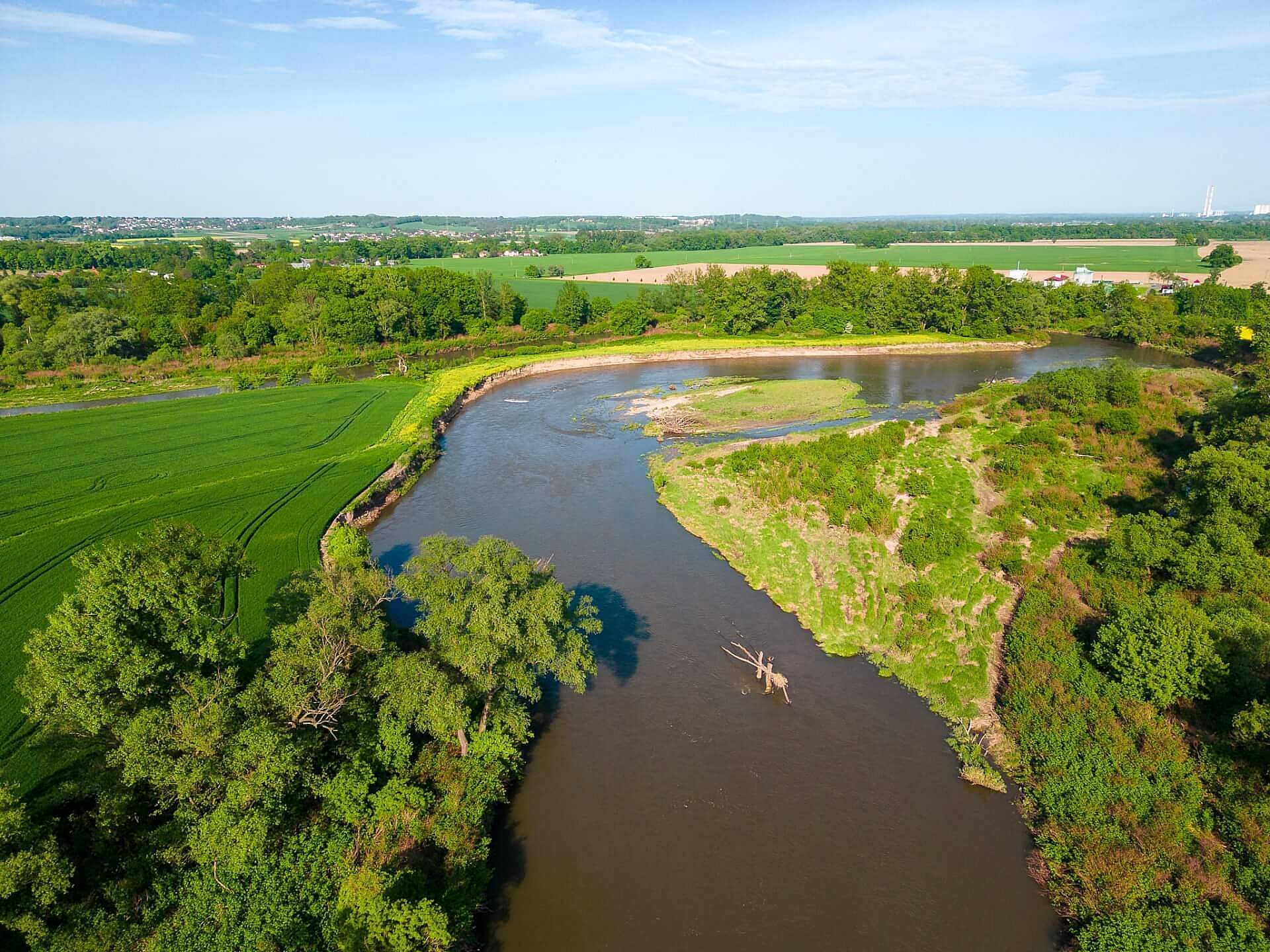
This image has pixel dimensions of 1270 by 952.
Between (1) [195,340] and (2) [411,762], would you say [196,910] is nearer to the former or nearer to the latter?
(2) [411,762]

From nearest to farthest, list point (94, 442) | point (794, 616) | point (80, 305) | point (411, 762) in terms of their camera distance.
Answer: point (411, 762)
point (794, 616)
point (94, 442)
point (80, 305)

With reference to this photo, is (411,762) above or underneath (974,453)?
underneath

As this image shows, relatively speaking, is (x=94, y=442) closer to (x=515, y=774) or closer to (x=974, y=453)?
(x=515, y=774)

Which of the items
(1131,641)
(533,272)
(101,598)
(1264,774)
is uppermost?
(533,272)

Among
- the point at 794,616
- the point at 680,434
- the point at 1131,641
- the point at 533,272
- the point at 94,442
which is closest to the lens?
the point at 1131,641

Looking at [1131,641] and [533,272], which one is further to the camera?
[533,272]

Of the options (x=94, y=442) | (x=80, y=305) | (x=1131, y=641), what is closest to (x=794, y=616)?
(x=1131, y=641)

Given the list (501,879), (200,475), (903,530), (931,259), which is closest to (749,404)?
(903,530)
